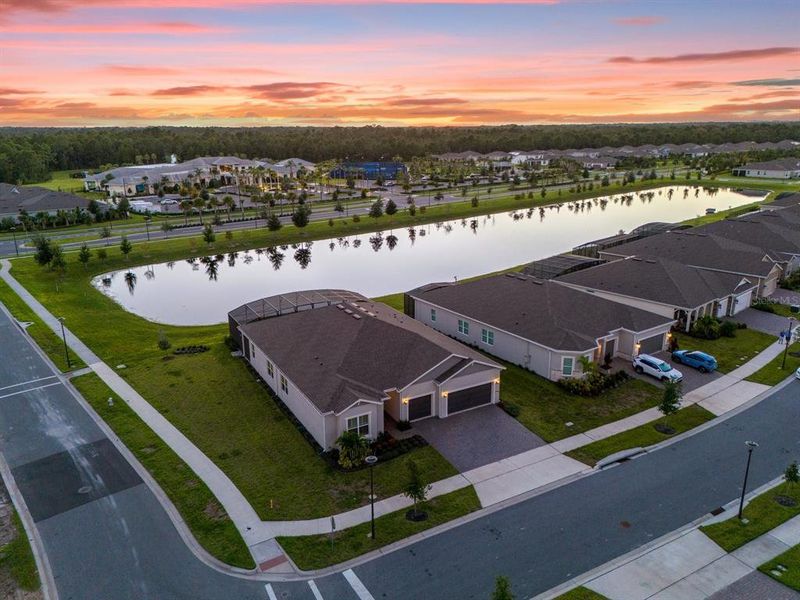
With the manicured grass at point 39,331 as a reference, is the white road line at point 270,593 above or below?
below

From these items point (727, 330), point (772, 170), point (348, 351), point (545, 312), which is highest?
point (772, 170)

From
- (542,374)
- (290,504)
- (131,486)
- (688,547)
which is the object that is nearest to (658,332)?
(542,374)

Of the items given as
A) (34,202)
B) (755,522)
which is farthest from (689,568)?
(34,202)

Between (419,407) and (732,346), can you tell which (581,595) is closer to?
(419,407)

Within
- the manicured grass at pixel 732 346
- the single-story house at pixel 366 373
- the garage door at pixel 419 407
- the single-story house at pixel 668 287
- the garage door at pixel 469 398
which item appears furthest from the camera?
the single-story house at pixel 668 287

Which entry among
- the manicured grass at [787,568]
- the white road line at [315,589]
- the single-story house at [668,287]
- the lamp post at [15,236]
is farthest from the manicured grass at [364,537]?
the lamp post at [15,236]

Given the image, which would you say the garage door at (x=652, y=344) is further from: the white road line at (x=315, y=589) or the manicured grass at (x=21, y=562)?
the manicured grass at (x=21, y=562)
